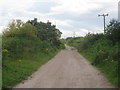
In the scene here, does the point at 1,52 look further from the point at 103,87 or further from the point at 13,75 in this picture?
the point at 103,87

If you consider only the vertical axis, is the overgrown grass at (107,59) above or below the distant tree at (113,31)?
below

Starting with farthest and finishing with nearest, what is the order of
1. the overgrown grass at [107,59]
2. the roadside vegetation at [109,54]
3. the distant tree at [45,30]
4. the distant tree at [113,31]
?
1. the distant tree at [45,30]
2. the distant tree at [113,31]
3. the roadside vegetation at [109,54]
4. the overgrown grass at [107,59]

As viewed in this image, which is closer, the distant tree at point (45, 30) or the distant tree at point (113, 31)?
the distant tree at point (113, 31)

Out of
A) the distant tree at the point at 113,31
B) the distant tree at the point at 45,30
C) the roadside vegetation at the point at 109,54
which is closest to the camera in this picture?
the roadside vegetation at the point at 109,54

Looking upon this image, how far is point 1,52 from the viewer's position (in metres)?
→ 18.6

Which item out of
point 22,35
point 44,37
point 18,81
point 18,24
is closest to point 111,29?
point 22,35

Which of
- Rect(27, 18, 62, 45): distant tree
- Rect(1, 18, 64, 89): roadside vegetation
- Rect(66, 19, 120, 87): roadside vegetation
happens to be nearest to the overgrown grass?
Rect(66, 19, 120, 87): roadside vegetation

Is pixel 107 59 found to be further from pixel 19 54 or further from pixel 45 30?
pixel 45 30

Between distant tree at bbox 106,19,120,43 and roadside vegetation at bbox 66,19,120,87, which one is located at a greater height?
distant tree at bbox 106,19,120,43

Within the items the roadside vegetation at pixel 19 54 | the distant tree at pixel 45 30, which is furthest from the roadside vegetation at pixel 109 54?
the distant tree at pixel 45 30

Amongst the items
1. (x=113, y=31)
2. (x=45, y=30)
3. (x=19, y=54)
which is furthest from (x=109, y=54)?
(x=45, y=30)

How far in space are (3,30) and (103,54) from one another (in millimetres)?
16487

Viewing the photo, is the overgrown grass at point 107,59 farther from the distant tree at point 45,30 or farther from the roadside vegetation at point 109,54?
the distant tree at point 45,30

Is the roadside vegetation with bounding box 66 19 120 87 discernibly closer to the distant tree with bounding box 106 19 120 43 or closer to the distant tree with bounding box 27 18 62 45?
the distant tree with bounding box 106 19 120 43
